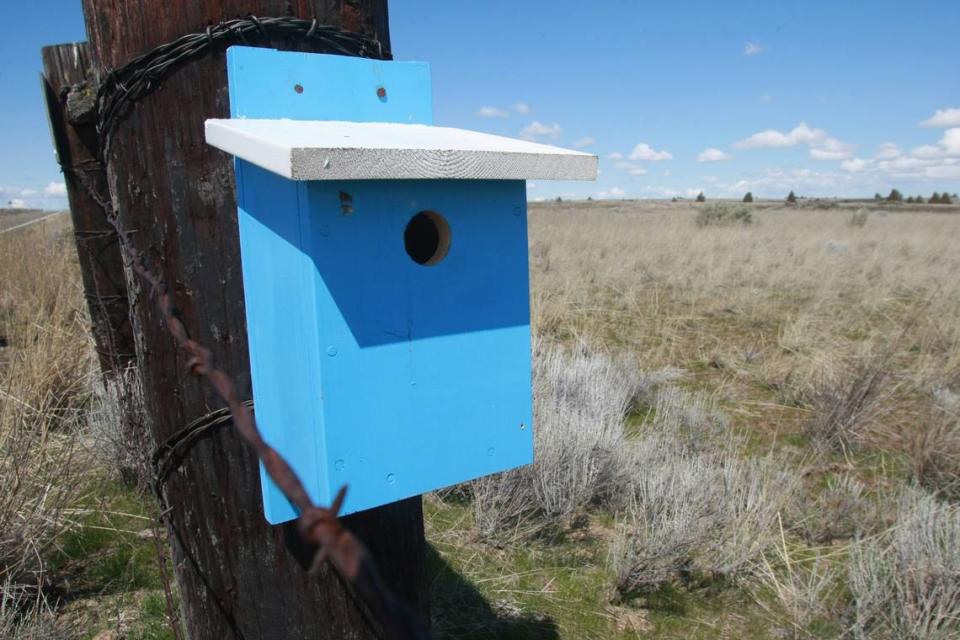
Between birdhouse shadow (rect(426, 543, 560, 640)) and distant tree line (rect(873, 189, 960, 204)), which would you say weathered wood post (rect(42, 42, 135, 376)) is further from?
distant tree line (rect(873, 189, 960, 204))

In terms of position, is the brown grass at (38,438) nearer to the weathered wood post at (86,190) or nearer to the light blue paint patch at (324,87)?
the weathered wood post at (86,190)

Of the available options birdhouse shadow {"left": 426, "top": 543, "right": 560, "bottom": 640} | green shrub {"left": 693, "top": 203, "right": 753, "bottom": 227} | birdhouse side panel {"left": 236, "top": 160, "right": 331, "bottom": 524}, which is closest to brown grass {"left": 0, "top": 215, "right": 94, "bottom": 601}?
birdhouse shadow {"left": 426, "top": 543, "right": 560, "bottom": 640}

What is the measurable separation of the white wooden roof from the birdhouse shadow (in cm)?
178

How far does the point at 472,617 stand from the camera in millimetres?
2801

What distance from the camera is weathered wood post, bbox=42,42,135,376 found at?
3.72 m

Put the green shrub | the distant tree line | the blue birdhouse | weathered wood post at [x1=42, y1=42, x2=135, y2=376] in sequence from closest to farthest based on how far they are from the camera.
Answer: the blue birdhouse < weathered wood post at [x1=42, y1=42, x2=135, y2=376] < the green shrub < the distant tree line

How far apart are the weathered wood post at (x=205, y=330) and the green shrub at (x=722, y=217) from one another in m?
20.2

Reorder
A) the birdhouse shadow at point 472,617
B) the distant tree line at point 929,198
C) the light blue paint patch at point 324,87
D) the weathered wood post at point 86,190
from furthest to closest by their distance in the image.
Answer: the distant tree line at point 929,198 → the weathered wood post at point 86,190 → the birdhouse shadow at point 472,617 → the light blue paint patch at point 324,87

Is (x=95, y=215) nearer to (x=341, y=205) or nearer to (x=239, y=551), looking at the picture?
(x=239, y=551)

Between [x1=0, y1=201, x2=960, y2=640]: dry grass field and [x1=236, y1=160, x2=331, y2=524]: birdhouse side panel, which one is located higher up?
[x1=236, y1=160, x2=331, y2=524]: birdhouse side panel

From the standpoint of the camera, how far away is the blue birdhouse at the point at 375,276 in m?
1.27

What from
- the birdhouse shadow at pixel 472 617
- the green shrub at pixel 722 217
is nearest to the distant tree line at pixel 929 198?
the green shrub at pixel 722 217

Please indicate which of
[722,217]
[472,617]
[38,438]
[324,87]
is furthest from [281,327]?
[722,217]

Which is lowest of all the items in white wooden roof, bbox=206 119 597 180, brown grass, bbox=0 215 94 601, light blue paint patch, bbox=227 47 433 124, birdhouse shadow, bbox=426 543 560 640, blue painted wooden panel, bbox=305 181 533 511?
birdhouse shadow, bbox=426 543 560 640
